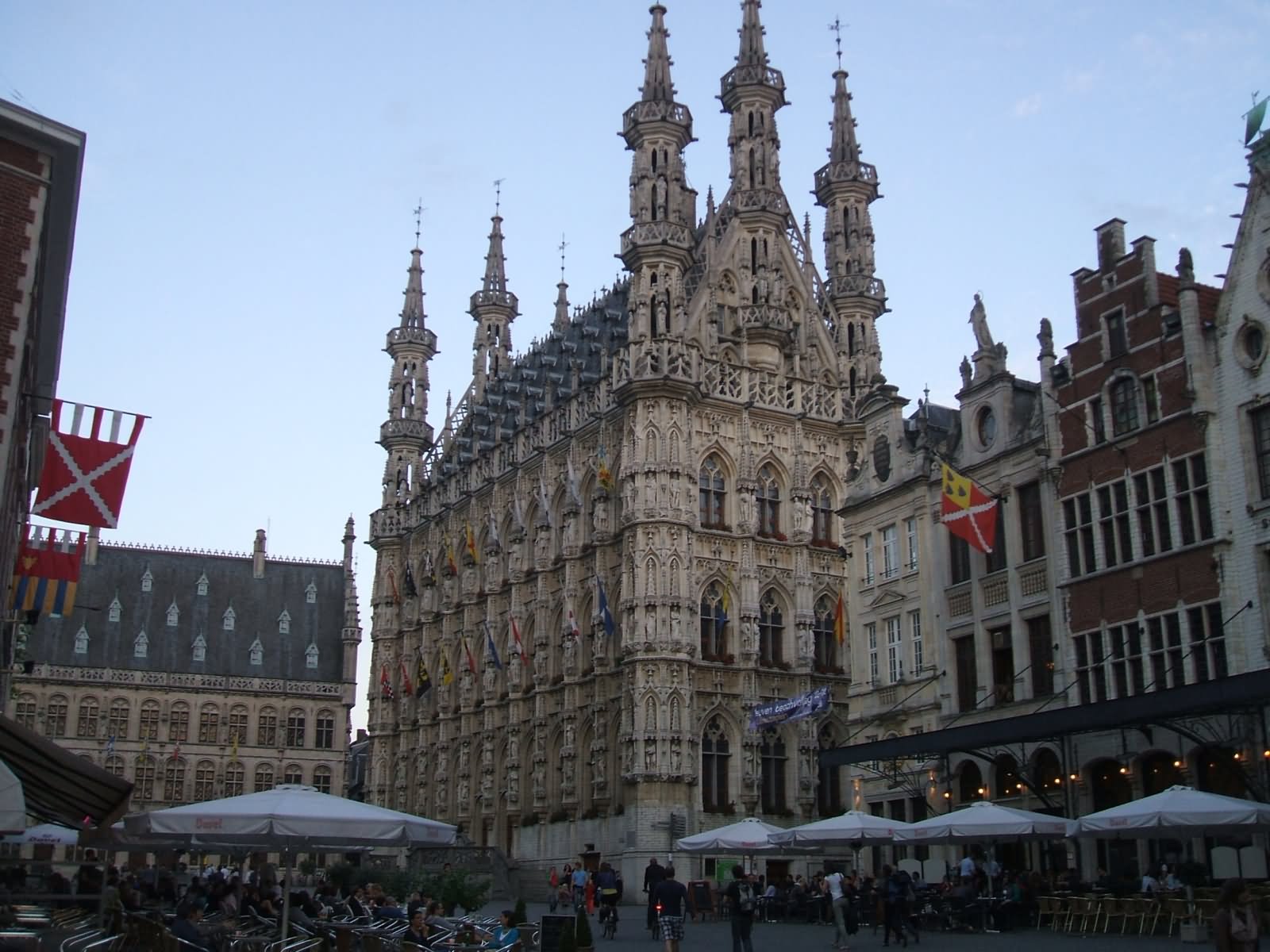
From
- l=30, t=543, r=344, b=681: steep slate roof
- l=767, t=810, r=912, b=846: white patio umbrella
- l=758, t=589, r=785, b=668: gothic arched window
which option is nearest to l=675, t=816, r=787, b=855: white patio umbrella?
l=767, t=810, r=912, b=846: white patio umbrella

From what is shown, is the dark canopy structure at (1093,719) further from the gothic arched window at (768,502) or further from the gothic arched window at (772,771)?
the gothic arched window at (768,502)

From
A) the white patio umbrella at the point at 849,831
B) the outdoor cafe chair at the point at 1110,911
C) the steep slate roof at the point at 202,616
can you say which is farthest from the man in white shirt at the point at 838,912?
the steep slate roof at the point at 202,616

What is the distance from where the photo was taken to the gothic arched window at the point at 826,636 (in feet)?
172

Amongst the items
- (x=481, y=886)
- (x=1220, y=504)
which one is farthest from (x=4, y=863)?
(x=1220, y=504)

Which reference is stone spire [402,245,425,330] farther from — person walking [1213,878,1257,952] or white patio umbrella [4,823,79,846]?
person walking [1213,878,1257,952]

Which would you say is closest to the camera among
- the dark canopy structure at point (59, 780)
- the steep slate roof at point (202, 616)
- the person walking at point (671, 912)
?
the dark canopy structure at point (59, 780)

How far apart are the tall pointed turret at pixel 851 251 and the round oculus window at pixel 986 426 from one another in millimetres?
17814

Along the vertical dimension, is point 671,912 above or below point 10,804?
below

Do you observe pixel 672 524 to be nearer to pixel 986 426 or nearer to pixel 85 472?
pixel 986 426

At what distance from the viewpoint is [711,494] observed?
5156cm

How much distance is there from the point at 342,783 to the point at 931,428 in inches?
2276

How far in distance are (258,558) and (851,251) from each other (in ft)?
170

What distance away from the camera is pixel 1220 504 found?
29.7 metres

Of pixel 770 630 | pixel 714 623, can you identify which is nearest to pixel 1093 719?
pixel 714 623
